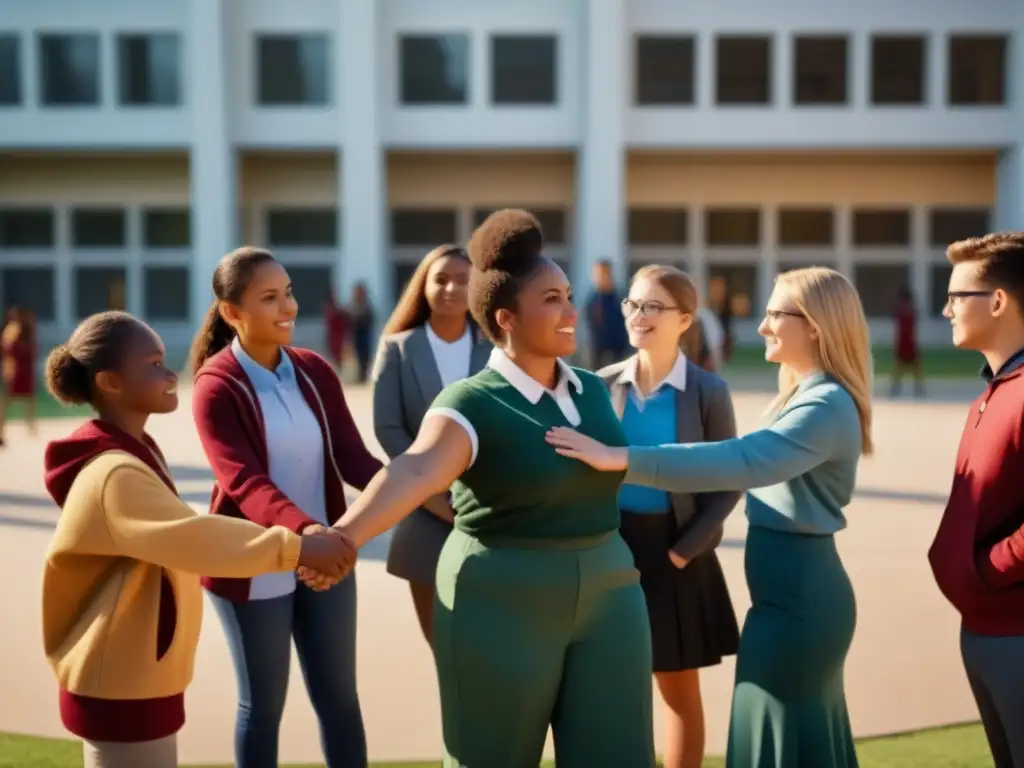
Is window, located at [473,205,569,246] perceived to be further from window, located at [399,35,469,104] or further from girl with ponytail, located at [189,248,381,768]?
girl with ponytail, located at [189,248,381,768]

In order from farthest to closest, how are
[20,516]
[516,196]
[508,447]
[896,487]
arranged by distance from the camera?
[516,196] < [896,487] < [20,516] < [508,447]

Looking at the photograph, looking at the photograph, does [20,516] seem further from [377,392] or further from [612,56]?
[612,56]

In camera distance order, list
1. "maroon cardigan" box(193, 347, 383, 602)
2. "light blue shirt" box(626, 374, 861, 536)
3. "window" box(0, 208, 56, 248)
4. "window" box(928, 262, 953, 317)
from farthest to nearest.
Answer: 1. "window" box(928, 262, 953, 317)
2. "window" box(0, 208, 56, 248)
3. "maroon cardigan" box(193, 347, 383, 602)
4. "light blue shirt" box(626, 374, 861, 536)

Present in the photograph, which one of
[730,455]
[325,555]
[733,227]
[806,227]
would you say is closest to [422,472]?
[325,555]

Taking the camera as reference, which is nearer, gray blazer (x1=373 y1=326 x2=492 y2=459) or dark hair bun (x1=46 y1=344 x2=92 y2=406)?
dark hair bun (x1=46 y1=344 x2=92 y2=406)

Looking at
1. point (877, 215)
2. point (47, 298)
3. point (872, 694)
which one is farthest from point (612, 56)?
point (872, 694)

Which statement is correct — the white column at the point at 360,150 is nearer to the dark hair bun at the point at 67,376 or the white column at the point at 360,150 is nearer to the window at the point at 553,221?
the window at the point at 553,221

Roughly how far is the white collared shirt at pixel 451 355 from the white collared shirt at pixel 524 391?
186cm

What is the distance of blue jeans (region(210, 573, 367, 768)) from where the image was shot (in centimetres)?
381

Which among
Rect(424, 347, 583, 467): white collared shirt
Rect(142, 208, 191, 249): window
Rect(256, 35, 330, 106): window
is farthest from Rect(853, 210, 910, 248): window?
Rect(424, 347, 583, 467): white collared shirt

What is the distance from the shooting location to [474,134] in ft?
105

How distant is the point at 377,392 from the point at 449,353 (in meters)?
0.32

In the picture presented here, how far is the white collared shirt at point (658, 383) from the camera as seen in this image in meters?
4.53

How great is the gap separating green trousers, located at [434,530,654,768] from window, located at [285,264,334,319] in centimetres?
3116
